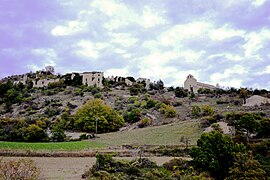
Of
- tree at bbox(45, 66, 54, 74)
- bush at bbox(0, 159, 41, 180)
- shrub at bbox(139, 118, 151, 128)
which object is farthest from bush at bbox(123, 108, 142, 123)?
tree at bbox(45, 66, 54, 74)

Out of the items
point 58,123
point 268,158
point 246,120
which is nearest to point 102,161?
point 268,158

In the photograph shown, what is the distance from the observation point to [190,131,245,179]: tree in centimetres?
2656

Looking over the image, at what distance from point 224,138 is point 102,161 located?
35.0 ft

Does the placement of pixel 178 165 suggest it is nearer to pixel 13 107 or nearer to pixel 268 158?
pixel 268 158

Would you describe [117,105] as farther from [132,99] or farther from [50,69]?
[50,69]

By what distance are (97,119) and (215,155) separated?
25510mm

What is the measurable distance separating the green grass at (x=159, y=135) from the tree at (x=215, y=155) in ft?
31.8

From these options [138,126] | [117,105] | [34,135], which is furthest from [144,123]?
[34,135]

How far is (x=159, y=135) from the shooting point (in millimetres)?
42594

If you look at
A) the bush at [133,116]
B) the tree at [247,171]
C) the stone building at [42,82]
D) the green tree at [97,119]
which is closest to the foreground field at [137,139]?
the green tree at [97,119]

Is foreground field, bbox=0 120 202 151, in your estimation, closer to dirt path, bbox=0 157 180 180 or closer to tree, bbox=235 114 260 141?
dirt path, bbox=0 157 180 180

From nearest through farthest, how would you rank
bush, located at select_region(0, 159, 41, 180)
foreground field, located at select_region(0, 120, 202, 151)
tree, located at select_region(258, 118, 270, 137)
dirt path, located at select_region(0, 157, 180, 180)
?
bush, located at select_region(0, 159, 41, 180) < dirt path, located at select_region(0, 157, 180, 180) < foreground field, located at select_region(0, 120, 202, 151) < tree, located at select_region(258, 118, 270, 137)

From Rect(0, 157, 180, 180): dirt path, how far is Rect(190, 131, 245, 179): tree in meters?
A: 3.91

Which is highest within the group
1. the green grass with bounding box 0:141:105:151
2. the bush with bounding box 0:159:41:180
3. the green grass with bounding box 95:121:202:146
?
the green grass with bounding box 95:121:202:146
